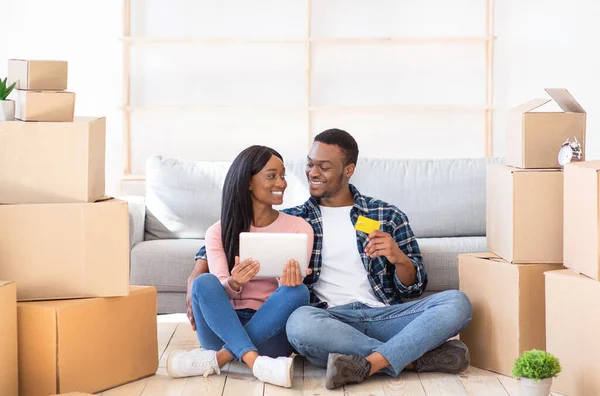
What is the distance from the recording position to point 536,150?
2.79m

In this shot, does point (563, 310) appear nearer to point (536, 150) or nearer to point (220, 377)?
point (536, 150)

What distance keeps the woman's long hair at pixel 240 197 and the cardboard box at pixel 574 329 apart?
99cm

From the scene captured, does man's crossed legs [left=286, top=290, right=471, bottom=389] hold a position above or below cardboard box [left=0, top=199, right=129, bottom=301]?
below

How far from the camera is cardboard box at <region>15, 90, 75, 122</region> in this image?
8.32ft

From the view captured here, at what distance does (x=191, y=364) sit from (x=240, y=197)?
22.4 inches

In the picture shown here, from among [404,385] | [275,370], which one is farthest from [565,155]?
[275,370]

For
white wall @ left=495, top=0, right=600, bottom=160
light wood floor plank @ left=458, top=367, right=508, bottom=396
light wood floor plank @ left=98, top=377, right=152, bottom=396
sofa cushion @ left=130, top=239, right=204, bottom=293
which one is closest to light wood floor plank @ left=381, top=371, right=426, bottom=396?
light wood floor plank @ left=458, top=367, right=508, bottom=396

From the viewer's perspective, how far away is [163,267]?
145 inches

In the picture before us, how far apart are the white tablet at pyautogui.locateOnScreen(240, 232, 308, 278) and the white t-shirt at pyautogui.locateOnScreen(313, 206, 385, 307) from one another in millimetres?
224

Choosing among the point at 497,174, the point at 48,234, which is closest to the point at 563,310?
the point at 497,174

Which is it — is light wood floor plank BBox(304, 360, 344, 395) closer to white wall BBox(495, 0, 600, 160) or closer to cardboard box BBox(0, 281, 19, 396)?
cardboard box BBox(0, 281, 19, 396)

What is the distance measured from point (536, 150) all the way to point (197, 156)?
8.01 feet

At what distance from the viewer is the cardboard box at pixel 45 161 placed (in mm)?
2527

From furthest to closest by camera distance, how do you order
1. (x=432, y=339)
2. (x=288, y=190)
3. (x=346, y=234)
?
(x=288, y=190), (x=346, y=234), (x=432, y=339)
